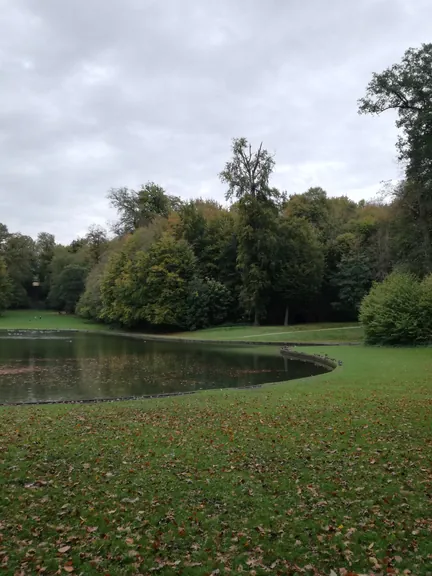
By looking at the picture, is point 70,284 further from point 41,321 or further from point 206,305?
point 206,305

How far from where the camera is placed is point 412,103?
1109 inches

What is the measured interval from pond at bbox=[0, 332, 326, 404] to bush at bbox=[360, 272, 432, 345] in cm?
629

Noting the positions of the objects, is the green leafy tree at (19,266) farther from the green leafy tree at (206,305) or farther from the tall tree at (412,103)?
the tall tree at (412,103)

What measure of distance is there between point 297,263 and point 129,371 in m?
31.2

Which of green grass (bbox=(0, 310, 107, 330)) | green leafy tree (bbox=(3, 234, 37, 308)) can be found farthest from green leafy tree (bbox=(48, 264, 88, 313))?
green leafy tree (bbox=(3, 234, 37, 308))

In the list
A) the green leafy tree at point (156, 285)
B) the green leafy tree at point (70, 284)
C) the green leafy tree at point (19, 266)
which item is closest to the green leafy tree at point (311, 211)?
the green leafy tree at point (156, 285)

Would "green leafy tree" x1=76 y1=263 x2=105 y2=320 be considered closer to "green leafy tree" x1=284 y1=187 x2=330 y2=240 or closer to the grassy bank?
the grassy bank

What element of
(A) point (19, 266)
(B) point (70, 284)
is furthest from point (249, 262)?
(A) point (19, 266)

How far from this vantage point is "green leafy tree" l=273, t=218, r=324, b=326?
163 ft

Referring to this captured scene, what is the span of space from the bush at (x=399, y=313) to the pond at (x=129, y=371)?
6.29 metres

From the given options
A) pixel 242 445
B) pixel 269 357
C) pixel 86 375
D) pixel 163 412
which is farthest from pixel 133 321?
pixel 242 445

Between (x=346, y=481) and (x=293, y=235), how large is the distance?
153ft

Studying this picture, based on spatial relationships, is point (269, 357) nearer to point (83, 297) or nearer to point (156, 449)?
point (156, 449)

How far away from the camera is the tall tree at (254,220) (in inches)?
1913
